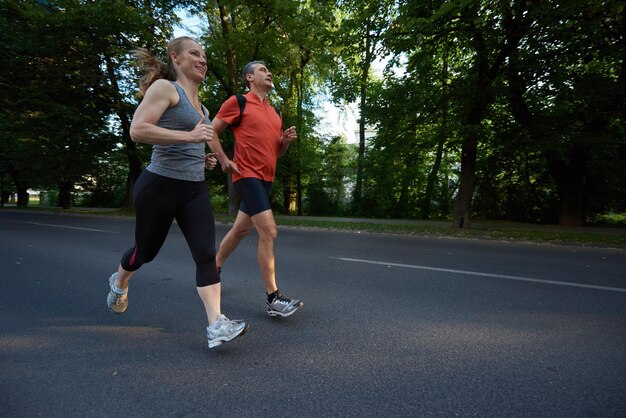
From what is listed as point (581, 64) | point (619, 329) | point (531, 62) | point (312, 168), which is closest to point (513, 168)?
point (581, 64)

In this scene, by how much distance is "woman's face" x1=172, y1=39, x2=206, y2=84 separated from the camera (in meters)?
2.32

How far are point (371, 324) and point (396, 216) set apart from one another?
636 inches

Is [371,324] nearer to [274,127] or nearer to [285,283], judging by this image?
[285,283]

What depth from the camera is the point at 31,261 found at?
5418mm

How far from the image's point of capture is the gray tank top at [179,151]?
2234 mm

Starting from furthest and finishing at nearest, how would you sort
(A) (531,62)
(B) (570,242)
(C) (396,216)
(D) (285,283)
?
(C) (396,216) → (A) (531,62) → (B) (570,242) → (D) (285,283)

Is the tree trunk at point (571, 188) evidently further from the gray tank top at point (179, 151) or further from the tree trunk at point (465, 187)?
the gray tank top at point (179, 151)

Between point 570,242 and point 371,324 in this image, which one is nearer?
point 371,324

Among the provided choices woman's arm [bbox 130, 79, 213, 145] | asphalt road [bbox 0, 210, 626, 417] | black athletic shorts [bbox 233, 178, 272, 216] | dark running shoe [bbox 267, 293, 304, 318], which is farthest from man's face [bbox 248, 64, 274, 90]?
asphalt road [bbox 0, 210, 626, 417]

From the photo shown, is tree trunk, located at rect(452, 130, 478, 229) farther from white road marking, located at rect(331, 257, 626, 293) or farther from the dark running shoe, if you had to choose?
the dark running shoe

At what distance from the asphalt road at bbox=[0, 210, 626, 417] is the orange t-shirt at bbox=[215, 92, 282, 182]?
129cm

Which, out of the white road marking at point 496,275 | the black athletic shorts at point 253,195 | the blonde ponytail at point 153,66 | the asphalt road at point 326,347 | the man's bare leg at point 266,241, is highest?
the blonde ponytail at point 153,66

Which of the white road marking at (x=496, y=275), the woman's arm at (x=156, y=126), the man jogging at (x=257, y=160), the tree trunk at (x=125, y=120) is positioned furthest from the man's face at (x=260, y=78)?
the tree trunk at (x=125, y=120)

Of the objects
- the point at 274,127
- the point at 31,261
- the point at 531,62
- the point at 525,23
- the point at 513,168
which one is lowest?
the point at 31,261
